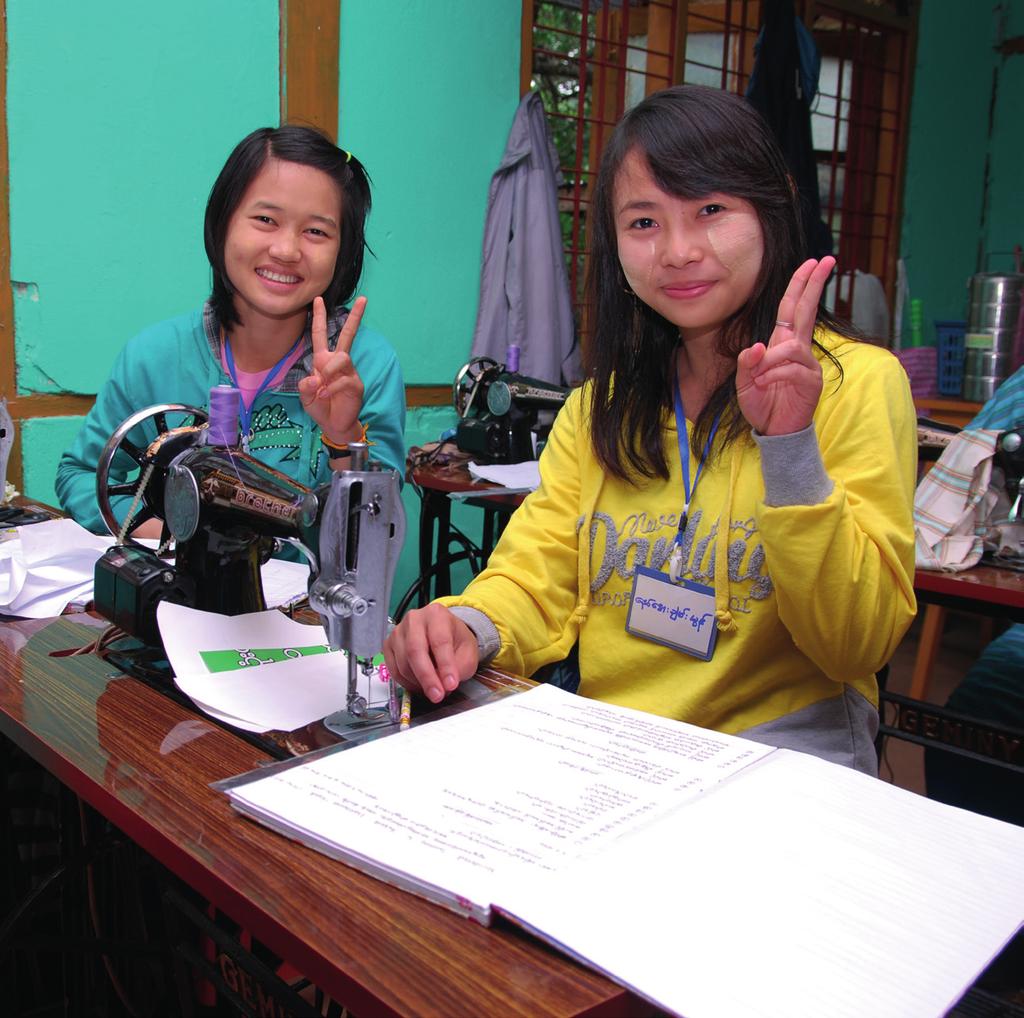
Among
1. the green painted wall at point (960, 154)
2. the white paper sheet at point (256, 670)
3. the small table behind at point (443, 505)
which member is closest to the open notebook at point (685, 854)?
the white paper sheet at point (256, 670)

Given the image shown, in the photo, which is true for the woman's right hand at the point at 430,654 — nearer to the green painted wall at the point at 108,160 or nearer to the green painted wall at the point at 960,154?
the green painted wall at the point at 108,160

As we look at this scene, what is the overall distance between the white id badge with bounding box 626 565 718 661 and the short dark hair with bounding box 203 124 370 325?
3.22ft

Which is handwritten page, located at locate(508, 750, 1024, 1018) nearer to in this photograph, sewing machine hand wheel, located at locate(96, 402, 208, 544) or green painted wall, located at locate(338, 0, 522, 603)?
sewing machine hand wheel, located at locate(96, 402, 208, 544)

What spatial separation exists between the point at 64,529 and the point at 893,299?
4998mm

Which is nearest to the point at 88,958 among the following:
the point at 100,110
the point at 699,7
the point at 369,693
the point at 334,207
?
the point at 369,693

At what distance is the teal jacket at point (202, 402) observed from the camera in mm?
1909

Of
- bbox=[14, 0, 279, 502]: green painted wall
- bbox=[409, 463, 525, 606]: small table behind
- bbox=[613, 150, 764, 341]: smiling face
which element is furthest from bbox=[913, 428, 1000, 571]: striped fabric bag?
bbox=[14, 0, 279, 502]: green painted wall

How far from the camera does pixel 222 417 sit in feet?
4.00

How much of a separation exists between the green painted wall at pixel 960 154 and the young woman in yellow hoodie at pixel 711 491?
4712 mm

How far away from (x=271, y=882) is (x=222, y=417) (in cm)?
66

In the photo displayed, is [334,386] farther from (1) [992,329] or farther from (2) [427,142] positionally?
(1) [992,329]

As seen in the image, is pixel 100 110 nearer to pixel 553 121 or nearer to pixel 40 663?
pixel 40 663

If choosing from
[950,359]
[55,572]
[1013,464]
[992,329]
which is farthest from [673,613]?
[950,359]

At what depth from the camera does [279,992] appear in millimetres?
816
